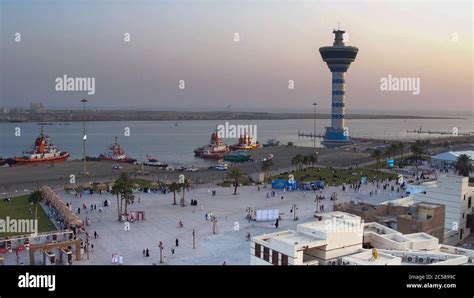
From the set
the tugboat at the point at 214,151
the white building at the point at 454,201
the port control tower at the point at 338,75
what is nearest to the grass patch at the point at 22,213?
the white building at the point at 454,201

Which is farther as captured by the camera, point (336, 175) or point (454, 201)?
point (336, 175)

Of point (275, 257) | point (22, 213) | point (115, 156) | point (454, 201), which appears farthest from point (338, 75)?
point (275, 257)

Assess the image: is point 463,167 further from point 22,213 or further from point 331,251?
point 22,213

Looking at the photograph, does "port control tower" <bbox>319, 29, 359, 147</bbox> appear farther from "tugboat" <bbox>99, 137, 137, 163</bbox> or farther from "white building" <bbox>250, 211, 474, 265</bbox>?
"white building" <bbox>250, 211, 474, 265</bbox>
